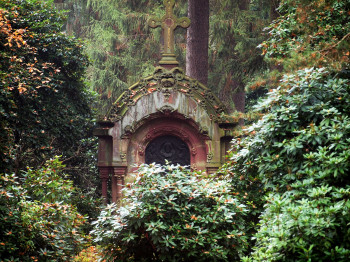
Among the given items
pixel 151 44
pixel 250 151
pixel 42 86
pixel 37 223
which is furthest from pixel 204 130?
pixel 151 44

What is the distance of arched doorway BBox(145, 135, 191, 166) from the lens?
13320 millimetres

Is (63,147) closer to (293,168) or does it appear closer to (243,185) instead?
(243,185)

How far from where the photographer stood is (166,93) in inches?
509

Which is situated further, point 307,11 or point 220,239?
point 307,11

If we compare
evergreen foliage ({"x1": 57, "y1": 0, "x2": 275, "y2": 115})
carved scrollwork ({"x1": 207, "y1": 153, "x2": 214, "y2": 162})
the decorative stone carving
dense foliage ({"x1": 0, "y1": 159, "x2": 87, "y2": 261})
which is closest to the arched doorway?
carved scrollwork ({"x1": 207, "y1": 153, "x2": 214, "y2": 162})

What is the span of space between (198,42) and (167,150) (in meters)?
5.05

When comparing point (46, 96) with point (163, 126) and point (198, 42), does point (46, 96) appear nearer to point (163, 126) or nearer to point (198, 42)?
point (163, 126)

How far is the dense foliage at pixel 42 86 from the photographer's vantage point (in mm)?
11711

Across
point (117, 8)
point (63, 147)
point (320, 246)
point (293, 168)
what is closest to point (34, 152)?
point (63, 147)

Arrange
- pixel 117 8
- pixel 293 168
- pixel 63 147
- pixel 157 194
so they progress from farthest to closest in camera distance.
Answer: pixel 117 8 → pixel 63 147 → pixel 157 194 → pixel 293 168

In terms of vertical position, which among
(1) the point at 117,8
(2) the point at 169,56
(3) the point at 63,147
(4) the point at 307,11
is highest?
(1) the point at 117,8

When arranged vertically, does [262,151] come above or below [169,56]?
below

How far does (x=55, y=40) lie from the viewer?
14.1 meters

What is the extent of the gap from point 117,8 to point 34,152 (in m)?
12.0
